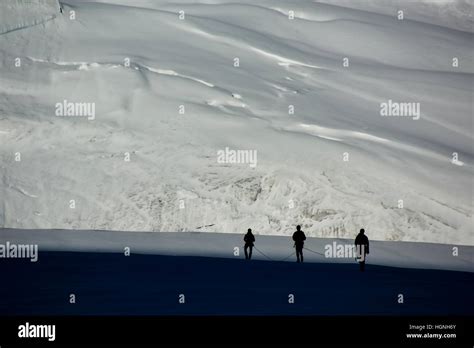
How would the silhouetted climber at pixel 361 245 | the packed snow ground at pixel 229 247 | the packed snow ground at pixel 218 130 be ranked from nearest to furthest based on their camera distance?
the silhouetted climber at pixel 361 245 < the packed snow ground at pixel 229 247 < the packed snow ground at pixel 218 130

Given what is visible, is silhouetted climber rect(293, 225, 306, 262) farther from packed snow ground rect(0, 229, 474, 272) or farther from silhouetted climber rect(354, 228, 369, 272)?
silhouetted climber rect(354, 228, 369, 272)

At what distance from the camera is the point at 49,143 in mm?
35531

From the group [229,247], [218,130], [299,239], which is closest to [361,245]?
[299,239]

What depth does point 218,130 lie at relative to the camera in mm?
36531

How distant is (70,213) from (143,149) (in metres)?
4.47

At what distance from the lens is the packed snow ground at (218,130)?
33156 millimetres

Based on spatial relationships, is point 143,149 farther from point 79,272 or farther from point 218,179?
point 79,272

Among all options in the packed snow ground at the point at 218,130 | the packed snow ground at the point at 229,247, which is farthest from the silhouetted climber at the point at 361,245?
the packed snow ground at the point at 218,130

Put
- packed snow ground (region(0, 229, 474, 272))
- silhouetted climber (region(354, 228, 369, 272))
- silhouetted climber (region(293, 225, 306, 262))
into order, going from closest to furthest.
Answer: silhouetted climber (region(354, 228, 369, 272)), silhouetted climber (region(293, 225, 306, 262)), packed snow ground (region(0, 229, 474, 272))

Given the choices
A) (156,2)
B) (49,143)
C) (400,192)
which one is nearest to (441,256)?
(400,192)

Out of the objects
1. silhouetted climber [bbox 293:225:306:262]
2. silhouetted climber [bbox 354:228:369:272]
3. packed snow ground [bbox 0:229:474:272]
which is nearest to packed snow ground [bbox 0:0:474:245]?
packed snow ground [bbox 0:229:474:272]

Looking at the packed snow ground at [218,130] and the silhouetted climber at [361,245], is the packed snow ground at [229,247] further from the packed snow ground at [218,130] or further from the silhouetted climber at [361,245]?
the packed snow ground at [218,130]

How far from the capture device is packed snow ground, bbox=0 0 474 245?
3316cm

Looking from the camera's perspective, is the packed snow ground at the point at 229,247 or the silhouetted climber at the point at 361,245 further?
the packed snow ground at the point at 229,247
